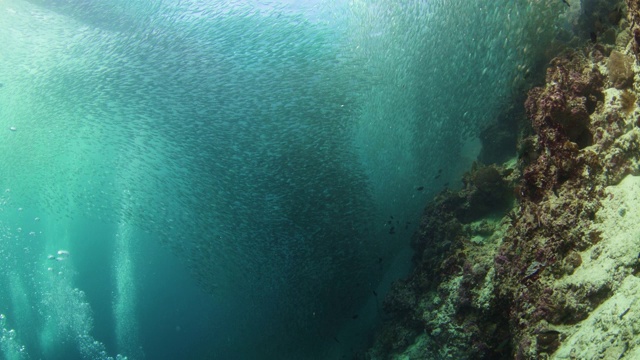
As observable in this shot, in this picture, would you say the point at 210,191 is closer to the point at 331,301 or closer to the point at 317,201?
the point at 317,201

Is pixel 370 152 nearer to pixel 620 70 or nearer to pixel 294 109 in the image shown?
pixel 294 109

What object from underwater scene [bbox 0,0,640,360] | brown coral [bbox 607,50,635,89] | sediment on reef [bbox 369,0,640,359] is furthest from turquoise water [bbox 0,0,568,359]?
brown coral [bbox 607,50,635,89]

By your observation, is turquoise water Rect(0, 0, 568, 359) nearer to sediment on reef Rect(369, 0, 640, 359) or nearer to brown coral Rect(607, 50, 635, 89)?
sediment on reef Rect(369, 0, 640, 359)

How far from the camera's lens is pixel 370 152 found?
534 inches

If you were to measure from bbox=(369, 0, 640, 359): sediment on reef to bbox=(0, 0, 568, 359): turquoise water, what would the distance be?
446 cm

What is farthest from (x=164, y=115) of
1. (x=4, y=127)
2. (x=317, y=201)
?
(x=4, y=127)

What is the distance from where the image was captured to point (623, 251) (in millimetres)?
2973

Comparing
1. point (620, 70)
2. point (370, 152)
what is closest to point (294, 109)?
point (370, 152)

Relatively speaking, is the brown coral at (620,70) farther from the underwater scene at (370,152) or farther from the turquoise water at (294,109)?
the turquoise water at (294,109)

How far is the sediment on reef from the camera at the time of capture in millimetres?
3527

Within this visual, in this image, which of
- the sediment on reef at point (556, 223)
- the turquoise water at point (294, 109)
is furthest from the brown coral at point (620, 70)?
the turquoise water at point (294, 109)

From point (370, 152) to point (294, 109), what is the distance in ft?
10.6

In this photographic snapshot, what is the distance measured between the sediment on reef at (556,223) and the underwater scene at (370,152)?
25mm

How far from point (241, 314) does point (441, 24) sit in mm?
16959
